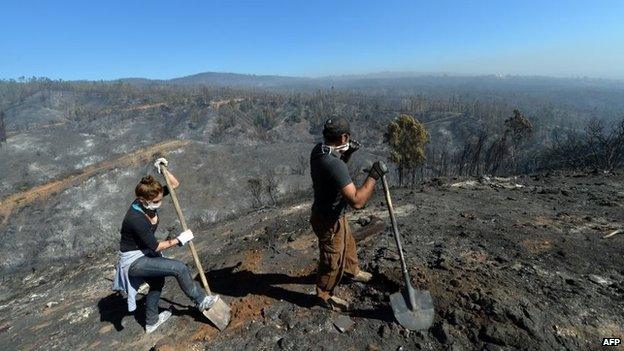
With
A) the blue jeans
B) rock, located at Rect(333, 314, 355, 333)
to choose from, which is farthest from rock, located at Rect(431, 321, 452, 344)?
the blue jeans

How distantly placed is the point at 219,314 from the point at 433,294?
2601mm

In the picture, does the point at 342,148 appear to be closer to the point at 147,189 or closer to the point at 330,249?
the point at 330,249

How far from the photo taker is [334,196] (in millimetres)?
3965

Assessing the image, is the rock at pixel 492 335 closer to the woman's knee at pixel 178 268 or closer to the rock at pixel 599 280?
the rock at pixel 599 280

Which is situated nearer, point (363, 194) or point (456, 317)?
point (363, 194)

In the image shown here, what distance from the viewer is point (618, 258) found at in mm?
5617

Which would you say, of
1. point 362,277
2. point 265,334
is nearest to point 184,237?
point 265,334

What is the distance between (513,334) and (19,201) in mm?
40967

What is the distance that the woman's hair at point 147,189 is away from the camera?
158 inches

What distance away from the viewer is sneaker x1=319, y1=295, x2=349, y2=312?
4422 millimetres

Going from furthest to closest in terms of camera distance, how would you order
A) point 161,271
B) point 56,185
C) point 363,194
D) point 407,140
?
point 56,185, point 407,140, point 161,271, point 363,194

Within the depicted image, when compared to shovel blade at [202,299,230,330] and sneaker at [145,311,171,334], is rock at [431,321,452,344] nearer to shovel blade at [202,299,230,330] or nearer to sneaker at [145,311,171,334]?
shovel blade at [202,299,230,330]

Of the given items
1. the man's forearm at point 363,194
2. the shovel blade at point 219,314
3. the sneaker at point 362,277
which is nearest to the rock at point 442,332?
the sneaker at point 362,277

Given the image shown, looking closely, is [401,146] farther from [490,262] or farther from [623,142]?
[490,262]
